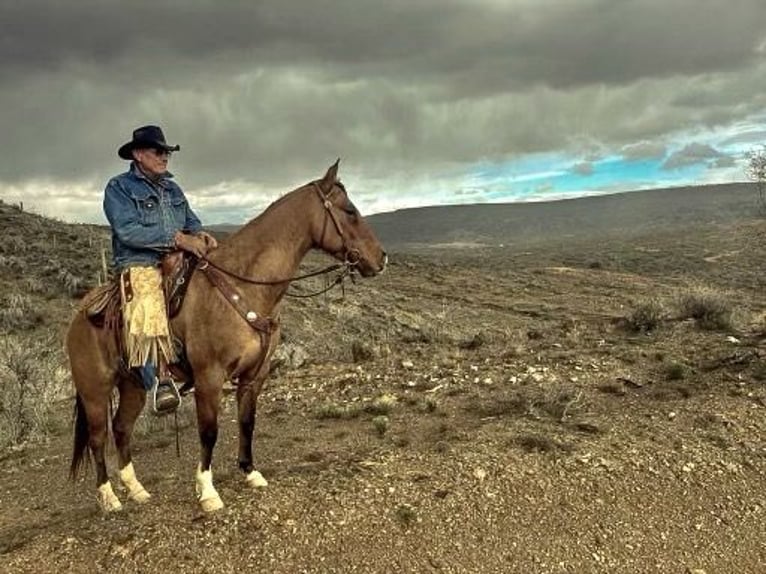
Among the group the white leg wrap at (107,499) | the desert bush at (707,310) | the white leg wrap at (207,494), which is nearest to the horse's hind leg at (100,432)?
the white leg wrap at (107,499)

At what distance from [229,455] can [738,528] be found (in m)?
4.75

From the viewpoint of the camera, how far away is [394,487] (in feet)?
18.5

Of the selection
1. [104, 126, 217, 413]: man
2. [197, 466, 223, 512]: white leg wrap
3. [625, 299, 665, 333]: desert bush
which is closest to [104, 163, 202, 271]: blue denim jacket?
[104, 126, 217, 413]: man

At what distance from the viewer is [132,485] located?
5910 mm

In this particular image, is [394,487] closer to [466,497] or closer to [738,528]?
[466,497]

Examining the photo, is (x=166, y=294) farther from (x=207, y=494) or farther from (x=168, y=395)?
(x=207, y=494)

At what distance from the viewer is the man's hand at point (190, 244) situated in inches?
209

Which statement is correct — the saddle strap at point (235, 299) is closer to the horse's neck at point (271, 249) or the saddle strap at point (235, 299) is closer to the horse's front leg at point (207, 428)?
the horse's neck at point (271, 249)

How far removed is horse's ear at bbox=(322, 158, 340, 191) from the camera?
5.37m

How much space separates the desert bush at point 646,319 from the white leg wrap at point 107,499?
9.69 m

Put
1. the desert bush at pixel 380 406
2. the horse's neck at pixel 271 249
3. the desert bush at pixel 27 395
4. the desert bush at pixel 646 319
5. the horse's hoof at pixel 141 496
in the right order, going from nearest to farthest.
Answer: the horse's neck at pixel 271 249 < the horse's hoof at pixel 141 496 < the desert bush at pixel 380 406 < the desert bush at pixel 27 395 < the desert bush at pixel 646 319

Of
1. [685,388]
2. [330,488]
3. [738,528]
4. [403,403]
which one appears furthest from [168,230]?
[685,388]

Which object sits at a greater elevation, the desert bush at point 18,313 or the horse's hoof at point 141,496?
the desert bush at point 18,313

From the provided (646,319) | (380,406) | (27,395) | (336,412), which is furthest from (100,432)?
(646,319)
